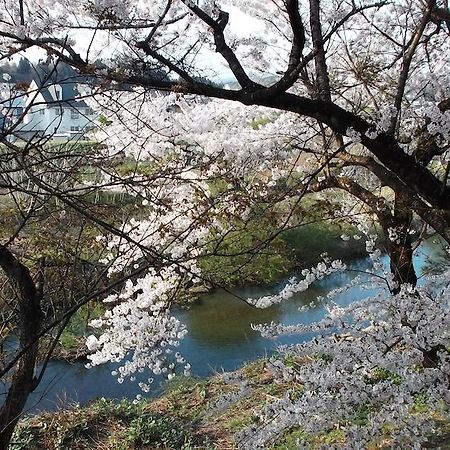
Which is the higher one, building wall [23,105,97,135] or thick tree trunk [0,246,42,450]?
building wall [23,105,97,135]

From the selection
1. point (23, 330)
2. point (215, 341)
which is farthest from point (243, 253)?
point (215, 341)

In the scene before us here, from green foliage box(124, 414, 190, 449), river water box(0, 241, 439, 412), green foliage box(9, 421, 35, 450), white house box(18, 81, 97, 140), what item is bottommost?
green foliage box(124, 414, 190, 449)

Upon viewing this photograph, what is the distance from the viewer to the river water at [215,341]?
649cm

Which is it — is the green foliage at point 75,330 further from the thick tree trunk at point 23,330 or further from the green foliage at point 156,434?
the thick tree trunk at point 23,330

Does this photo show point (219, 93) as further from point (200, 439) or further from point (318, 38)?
point (200, 439)

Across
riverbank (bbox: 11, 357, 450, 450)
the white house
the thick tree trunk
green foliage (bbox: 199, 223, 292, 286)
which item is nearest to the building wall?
the white house

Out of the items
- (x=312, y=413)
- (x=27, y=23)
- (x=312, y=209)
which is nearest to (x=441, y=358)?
(x=312, y=413)

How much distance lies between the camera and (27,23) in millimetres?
2424

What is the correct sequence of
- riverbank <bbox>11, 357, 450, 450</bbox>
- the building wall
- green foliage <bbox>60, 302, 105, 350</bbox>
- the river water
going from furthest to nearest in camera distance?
green foliage <bbox>60, 302, 105, 350</bbox>
the river water
riverbank <bbox>11, 357, 450, 450</bbox>
the building wall

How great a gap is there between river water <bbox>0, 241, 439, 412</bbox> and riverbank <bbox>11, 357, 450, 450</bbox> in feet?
1.70

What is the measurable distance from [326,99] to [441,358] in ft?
4.53

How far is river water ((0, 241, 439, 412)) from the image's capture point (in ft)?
21.3

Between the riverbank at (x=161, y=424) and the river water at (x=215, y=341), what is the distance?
519mm

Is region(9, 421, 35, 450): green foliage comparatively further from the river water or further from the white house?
the white house
